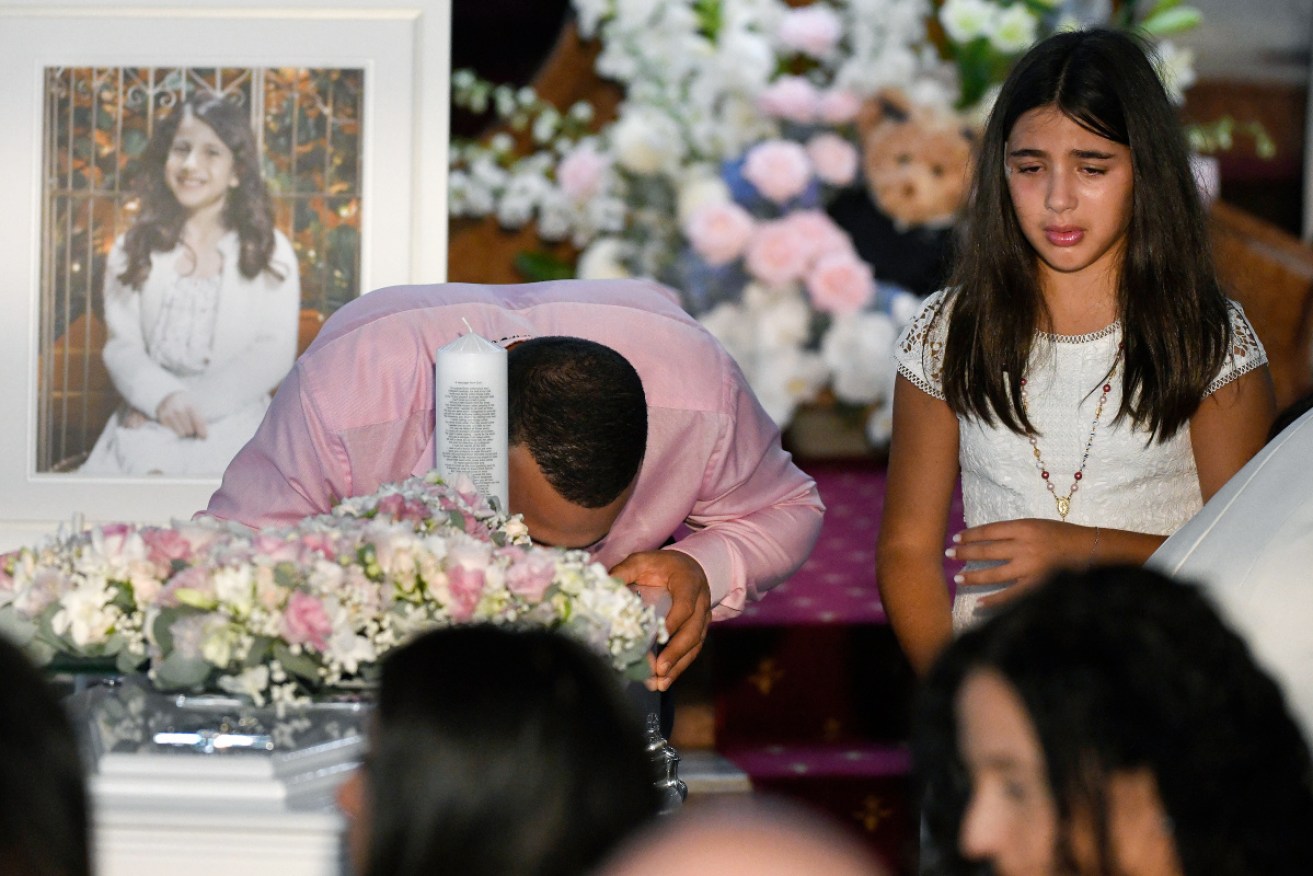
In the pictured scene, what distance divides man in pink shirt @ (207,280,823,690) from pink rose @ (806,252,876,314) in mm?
742

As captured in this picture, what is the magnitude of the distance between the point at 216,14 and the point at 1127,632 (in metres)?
2.54

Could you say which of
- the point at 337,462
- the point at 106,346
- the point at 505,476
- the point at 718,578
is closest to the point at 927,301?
the point at 718,578

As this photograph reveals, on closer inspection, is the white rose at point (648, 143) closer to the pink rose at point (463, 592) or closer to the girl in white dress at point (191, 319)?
the girl in white dress at point (191, 319)

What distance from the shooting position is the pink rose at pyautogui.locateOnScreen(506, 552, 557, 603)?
1.82 m

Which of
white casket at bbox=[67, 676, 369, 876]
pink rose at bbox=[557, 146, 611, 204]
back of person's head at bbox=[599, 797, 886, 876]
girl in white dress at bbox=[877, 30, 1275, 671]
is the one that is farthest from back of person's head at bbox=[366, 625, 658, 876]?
pink rose at bbox=[557, 146, 611, 204]

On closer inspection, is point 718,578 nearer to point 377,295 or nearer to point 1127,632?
point 377,295

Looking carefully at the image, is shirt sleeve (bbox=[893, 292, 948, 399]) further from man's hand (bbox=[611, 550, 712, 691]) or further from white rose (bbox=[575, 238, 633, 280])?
white rose (bbox=[575, 238, 633, 280])

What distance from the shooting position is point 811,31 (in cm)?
392

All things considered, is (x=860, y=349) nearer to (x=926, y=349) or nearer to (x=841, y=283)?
(x=841, y=283)

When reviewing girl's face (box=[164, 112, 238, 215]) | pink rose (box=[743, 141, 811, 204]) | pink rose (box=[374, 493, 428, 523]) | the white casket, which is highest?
pink rose (box=[743, 141, 811, 204])

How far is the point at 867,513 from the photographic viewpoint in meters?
4.27

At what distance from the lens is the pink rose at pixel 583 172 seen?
3.99 meters

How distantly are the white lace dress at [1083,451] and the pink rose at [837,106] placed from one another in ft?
5.25

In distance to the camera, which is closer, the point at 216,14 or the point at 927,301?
the point at 927,301
